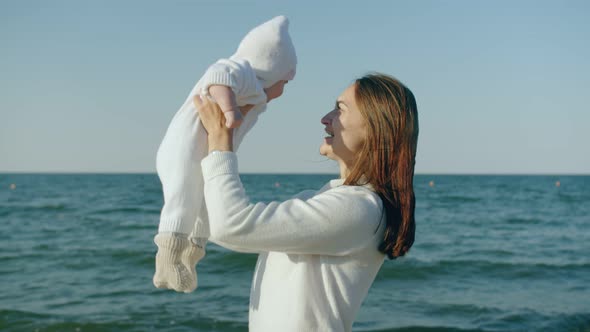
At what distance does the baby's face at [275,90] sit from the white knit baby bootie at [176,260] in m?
0.54

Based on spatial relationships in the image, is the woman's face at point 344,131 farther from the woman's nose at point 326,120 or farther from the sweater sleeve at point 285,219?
the sweater sleeve at point 285,219

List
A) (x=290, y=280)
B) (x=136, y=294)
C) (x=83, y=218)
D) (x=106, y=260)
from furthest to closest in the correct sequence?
(x=83, y=218) < (x=106, y=260) < (x=136, y=294) < (x=290, y=280)

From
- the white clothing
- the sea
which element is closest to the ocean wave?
the sea

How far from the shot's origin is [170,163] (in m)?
1.74

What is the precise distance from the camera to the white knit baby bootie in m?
Answer: 1.72

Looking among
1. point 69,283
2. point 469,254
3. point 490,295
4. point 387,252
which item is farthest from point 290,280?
point 469,254

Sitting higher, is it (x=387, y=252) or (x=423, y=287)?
(x=387, y=252)

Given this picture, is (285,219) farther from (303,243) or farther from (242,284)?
(242,284)

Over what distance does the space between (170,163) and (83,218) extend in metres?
16.4

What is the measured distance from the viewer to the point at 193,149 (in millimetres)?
1709

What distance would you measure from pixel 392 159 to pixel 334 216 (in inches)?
10.5

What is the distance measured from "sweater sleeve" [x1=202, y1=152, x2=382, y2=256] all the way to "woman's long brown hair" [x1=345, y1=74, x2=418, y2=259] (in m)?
0.07

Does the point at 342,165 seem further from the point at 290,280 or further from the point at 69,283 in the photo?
the point at 69,283

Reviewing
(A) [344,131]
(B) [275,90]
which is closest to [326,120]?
(A) [344,131]
